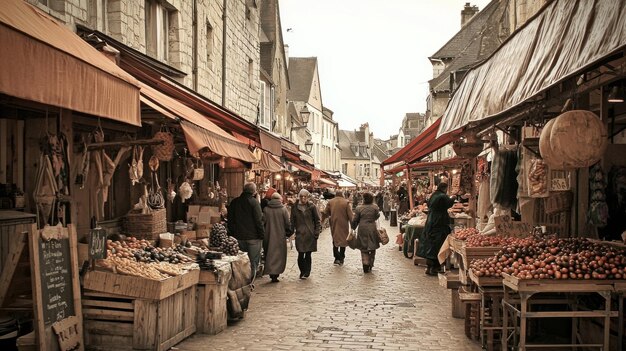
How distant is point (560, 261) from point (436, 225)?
7.05 meters

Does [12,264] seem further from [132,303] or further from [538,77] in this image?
[538,77]

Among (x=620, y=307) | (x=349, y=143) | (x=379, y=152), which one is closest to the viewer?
(x=620, y=307)

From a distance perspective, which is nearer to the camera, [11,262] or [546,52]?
[546,52]

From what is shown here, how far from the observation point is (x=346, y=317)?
29.1 ft

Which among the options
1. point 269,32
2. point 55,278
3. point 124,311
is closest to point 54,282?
point 55,278

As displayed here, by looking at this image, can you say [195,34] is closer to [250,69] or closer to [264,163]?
[264,163]

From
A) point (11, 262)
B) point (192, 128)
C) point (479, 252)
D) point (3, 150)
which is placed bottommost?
point (479, 252)

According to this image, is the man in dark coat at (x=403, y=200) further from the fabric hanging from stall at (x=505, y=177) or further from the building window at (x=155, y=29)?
Result: the fabric hanging from stall at (x=505, y=177)

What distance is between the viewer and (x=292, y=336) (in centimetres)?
773

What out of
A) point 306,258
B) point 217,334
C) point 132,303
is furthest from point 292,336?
point 306,258

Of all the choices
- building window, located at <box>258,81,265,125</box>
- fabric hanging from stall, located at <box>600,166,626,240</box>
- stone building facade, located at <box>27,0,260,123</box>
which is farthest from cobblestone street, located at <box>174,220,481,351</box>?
building window, located at <box>258,81,265,125</box>

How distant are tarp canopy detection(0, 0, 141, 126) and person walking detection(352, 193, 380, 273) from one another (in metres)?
9.21

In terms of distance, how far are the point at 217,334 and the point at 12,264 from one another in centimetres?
303

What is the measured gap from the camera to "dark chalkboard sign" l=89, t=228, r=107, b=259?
641cm
